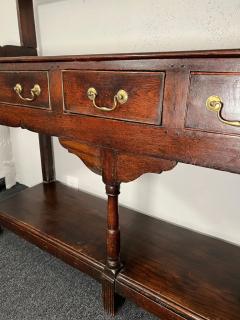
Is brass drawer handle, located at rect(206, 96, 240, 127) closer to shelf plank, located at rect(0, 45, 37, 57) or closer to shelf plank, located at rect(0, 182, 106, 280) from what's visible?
shelf plank, located at rect(0, 182, 106, 280)

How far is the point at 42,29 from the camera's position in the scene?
138 cm

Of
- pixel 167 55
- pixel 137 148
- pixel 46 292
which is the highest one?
pixel 167 55

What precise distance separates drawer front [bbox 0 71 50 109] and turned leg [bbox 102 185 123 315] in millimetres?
347

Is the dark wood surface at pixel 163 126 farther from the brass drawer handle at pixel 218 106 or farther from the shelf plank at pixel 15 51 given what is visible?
the shelf plank at pixel 15 51

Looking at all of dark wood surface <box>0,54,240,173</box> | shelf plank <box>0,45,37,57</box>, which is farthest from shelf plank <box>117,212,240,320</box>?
shelf plank <box>0,45,37,57</box>

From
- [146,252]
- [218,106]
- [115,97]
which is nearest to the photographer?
[218,106]

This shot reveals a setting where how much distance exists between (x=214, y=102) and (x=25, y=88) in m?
0.61

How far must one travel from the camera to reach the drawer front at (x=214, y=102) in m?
0.50

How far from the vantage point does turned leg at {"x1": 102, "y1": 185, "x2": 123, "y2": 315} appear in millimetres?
816

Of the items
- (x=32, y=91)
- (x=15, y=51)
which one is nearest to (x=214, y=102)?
(x=32, y=91)

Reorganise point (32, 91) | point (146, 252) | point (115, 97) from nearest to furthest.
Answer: point (115, 97) < point (32, 91) < point (146, 252)

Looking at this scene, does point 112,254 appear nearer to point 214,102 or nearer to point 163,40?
point 214,102

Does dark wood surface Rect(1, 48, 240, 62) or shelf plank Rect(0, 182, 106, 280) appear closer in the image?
dark wood surface Rect(1, 48, 240, 62)

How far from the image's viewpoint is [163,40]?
3.38 ft
